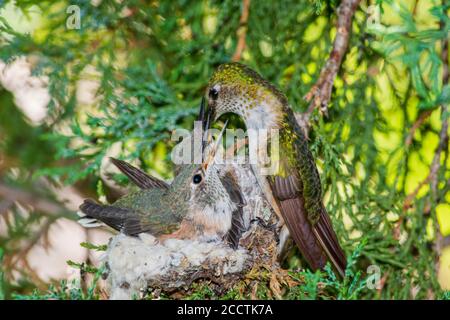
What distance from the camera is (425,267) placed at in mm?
3500

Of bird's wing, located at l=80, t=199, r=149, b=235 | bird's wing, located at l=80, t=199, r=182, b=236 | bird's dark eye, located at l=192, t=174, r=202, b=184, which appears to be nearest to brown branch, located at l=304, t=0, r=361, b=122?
bird's dark eye, located at l=192, t=174, r=202, b=184

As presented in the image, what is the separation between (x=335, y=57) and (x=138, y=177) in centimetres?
121

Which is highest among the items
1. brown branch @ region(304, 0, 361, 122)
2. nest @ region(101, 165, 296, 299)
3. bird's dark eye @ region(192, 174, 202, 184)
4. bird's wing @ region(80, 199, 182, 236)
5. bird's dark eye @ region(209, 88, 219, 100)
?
brown branch @ region(304, 0, 361, 122)

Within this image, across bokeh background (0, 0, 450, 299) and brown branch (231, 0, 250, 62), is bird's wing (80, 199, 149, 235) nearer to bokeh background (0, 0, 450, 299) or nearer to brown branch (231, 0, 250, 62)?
bokeh background (0, 0, 450, 299)

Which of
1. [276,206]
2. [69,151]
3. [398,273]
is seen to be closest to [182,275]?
[276,206]

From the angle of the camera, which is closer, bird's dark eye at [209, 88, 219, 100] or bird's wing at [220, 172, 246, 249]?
bird's wing at [220, 172, 246, 249]

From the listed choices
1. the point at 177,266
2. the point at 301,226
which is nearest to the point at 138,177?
the point at 177,266

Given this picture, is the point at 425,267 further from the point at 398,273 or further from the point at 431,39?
the point at 431,39

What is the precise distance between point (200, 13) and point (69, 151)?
3.77 feet

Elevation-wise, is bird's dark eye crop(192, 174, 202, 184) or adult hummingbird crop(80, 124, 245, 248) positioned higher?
bird's dark eye crop(192, 174, 202, 184)

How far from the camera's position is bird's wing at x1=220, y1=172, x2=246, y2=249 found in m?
3.00

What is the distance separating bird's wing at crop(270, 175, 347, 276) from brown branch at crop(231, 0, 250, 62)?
0.94 metres

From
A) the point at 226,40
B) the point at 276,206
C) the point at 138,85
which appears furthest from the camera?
the point at 226,40

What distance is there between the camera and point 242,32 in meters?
3.59
